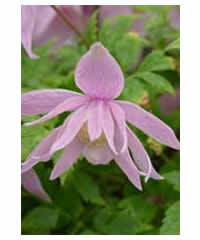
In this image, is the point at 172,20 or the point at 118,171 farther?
the point at 172,20

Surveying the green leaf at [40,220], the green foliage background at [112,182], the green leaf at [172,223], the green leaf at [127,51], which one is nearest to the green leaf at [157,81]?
the green foliage background at [112,182]

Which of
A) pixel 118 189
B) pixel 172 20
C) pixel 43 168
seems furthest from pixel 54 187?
pixel 172 20

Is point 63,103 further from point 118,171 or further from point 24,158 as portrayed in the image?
point 118,171

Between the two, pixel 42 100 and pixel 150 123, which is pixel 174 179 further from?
pixel 42 100

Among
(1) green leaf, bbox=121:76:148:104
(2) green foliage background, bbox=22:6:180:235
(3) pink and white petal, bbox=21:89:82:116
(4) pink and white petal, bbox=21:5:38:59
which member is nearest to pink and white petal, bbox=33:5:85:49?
(2) green foliage background, bbox=22:6:180:235

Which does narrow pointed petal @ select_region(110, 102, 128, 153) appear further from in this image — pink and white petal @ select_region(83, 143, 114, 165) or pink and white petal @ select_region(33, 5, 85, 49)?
pink and white petal @ select_region(33, 5, 85, 49)

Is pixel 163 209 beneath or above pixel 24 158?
beneath
